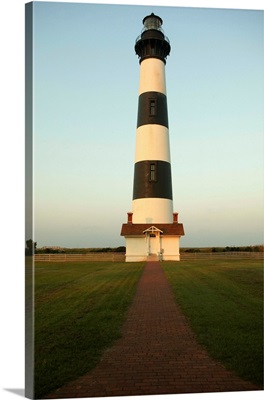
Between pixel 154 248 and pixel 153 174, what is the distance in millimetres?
4022

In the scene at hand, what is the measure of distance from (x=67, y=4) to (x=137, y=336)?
5045 millimetres

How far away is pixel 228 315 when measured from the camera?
7422 millimetres

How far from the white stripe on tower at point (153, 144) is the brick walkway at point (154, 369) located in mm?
13721

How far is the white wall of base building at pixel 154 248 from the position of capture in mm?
20547

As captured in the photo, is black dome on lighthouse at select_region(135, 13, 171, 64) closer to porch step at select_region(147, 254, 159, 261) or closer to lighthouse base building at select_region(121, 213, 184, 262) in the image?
lighthouse base building at select_region(121, 213, 184, 262)

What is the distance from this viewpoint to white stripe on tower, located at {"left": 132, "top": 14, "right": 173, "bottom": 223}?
66.7 feet

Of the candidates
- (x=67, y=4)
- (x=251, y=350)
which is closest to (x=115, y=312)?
(x=251, y=350)

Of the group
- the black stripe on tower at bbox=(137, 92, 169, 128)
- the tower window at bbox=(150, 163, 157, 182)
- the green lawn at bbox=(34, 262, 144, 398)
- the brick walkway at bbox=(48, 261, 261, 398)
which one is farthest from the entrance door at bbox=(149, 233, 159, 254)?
the brick walkway at bbox=(48, 261, 261, 398)

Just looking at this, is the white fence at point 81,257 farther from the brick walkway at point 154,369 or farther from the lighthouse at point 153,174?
the brick walkway at point 154,369

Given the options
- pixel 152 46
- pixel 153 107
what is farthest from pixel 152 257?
pixel 152 46

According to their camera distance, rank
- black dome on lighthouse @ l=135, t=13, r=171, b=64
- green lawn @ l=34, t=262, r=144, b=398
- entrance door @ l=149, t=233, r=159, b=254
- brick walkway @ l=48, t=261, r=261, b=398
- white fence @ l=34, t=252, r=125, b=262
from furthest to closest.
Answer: white fence @ l=34, t=252, r=125, b=262 → entrance door @ l=149, t=233, r=159, b=254 → black dome on lighthouse @ l=135, t=13, r=171, b=64 → green lawn @ l=34, t=262, r=144, b=398 → brick walkway @ l=48, t=261, r=261, b=398

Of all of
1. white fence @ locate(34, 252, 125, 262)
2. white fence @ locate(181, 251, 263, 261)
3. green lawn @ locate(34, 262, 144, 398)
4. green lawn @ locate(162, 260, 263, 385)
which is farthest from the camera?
white fence @ locate(181, 251, 263, 261)

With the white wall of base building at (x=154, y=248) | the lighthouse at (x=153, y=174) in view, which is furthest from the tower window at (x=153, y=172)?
the white wall of base building at (x=154, y=248)
